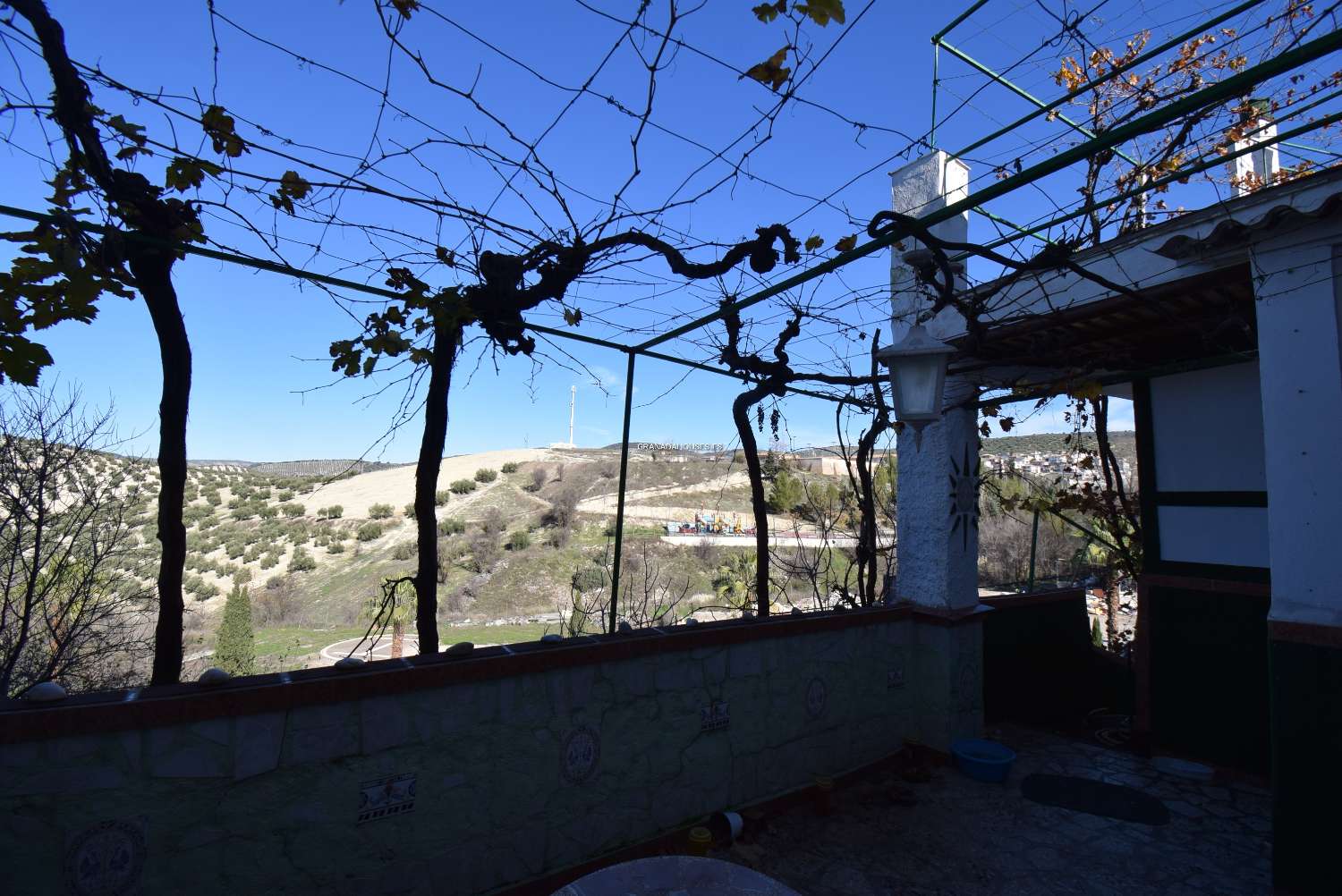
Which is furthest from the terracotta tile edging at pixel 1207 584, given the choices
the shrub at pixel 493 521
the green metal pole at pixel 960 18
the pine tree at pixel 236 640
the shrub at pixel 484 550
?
the shrub at pixel 493 521

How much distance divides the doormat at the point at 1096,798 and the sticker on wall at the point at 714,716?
7.33ft

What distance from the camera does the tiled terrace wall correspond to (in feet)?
6.31

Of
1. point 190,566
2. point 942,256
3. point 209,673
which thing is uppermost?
point 942,256

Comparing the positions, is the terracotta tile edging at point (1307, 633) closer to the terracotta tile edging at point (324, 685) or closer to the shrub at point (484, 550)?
the terracotta tile edging at point (324, 685)

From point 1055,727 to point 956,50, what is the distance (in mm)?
5867

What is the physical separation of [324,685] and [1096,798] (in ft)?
15.7

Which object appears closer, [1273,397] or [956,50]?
[1273,397]

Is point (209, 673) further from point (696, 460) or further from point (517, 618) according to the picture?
point (696, 460)

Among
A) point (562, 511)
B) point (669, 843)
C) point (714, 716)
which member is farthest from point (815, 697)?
point (562, 511)

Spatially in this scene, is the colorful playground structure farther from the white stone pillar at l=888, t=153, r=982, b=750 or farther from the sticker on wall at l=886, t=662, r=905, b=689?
the sticker on wall at l=886, t=662, r=905, b=689

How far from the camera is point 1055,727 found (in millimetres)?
5766

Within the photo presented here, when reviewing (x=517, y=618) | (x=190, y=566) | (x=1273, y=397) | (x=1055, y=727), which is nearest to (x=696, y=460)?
(x=517, y=618)

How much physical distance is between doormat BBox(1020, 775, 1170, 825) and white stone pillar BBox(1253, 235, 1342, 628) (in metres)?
1.66

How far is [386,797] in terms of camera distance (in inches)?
96.6
